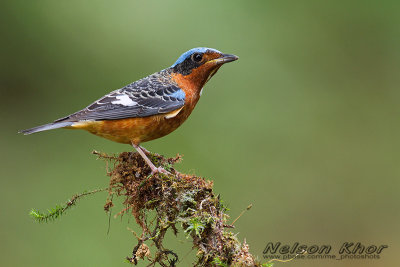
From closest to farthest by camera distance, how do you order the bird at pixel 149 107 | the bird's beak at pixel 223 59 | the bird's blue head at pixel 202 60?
the bird at pixel 149 107 < the bird's beak at pixel 223 59 < the bird's blue head at pixel 202 60

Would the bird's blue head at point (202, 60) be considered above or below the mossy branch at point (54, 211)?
above

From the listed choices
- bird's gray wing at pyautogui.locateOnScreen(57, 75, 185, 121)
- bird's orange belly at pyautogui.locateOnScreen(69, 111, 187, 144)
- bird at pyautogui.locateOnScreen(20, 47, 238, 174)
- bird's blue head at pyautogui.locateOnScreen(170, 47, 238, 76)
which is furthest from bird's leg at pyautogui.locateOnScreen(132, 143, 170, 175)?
bird's blue head at pyautogui.locateOnScreen(170, 47, 238, 76)

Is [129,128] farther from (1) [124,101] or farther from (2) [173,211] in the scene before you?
(2) [173,211]

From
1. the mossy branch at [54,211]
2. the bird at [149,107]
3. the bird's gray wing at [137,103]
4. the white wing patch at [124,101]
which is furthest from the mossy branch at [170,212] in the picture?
the white wing patch at [124,101]

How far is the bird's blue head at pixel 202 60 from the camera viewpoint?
633 centimetres

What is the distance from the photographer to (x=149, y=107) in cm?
599

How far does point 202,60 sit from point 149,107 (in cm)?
101

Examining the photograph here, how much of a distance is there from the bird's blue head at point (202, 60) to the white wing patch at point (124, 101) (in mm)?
841

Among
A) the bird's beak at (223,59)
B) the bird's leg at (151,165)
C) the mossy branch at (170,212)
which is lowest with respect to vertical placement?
the mossy branch at (170,212)

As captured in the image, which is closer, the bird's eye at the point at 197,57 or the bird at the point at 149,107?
the bird at the point at 149,107

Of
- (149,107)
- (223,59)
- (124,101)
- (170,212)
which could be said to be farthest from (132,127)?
(170,212)

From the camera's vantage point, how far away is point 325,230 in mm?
8688

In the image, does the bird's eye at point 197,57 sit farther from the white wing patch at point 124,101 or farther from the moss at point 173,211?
the moss at point 173,211

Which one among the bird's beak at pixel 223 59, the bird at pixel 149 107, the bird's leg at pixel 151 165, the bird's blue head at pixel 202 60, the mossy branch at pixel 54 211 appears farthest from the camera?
the bird's blue head at pixel 202 60
